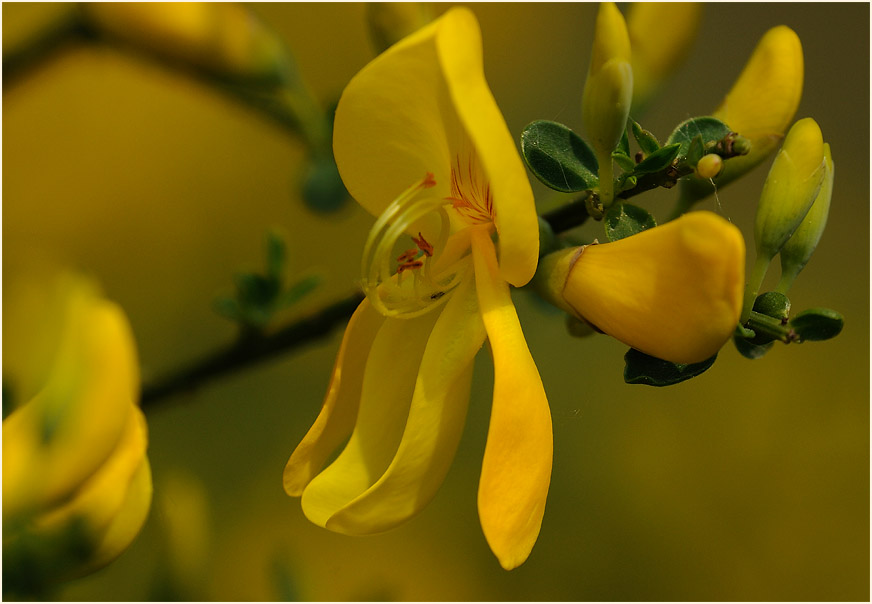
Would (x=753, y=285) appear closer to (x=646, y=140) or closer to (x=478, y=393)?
(x=646, y=140)

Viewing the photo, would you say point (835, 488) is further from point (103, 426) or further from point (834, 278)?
point (103, 426)

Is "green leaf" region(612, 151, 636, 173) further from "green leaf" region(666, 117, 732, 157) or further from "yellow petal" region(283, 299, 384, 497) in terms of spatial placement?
"yellow petal" region(283, 299, 384, 497)

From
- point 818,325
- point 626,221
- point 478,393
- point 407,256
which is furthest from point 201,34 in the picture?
point 478,393

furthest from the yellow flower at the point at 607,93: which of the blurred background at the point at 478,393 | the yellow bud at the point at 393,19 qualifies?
the blurred background at the point at 478,393

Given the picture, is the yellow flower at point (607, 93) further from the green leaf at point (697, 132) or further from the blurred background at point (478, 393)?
the blurred background at point (478, 393)

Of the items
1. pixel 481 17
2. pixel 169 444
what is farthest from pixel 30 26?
pixel 481 17
